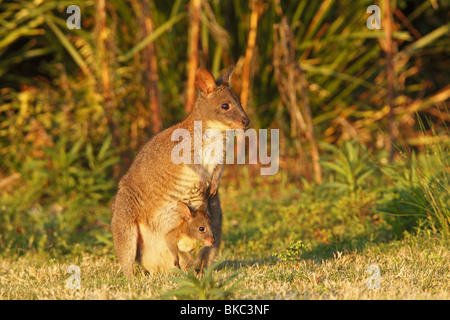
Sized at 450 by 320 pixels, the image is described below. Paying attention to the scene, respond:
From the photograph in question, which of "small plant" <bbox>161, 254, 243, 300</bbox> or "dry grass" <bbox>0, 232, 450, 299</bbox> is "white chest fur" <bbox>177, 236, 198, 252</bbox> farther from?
"small plant" <bbox>161, 254, 243, 300</bbox>

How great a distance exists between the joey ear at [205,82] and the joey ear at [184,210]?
878 mm

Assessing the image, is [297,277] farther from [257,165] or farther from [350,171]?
[257,165]

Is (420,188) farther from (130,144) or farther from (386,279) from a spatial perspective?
(130,144)

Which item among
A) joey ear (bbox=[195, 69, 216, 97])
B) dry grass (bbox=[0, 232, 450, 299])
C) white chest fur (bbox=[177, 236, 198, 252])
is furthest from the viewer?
joey ear (bbox=[195, 69, 216, 97])

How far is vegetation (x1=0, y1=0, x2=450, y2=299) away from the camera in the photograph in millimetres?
4410

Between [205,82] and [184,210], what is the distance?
1007mm

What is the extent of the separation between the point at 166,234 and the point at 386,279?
1620 mm

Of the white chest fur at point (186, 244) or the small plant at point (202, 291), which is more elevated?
the white chest fur at point (186, 244)

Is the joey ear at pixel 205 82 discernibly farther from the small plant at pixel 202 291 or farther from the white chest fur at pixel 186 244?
the small plant at pixel 202 291

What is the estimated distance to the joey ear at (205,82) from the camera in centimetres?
471

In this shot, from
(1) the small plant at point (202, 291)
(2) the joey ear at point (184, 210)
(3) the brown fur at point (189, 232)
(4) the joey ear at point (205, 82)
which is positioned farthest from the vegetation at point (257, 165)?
(4) the joey ear at point (205, 82)

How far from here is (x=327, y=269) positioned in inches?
173

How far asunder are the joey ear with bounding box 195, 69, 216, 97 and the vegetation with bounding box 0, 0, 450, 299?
137 centimetres

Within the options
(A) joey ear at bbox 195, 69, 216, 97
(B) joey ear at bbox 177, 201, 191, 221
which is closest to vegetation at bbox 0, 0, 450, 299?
(B) joey ear at bbox 177, 201, 191, 221
